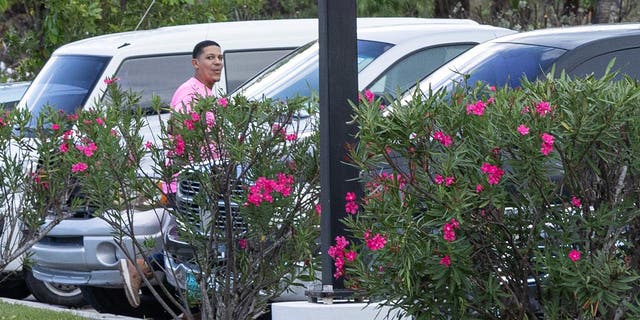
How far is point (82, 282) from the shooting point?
30.2 feet

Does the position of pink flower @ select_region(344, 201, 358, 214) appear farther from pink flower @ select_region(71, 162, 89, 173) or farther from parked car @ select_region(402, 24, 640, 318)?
parked car @ select_region(402, 24, 640, 318)

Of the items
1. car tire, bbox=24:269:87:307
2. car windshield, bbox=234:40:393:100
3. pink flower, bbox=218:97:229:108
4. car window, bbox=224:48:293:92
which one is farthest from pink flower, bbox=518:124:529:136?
car window, bbox=224:48:293:92

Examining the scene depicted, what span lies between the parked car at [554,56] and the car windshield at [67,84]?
158 inches

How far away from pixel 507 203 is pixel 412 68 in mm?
4868

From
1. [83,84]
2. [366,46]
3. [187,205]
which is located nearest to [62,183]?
[187,205]

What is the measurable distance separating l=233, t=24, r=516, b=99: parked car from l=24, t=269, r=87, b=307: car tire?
2325 mm

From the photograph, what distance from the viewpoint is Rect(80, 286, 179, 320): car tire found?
9.84 meters

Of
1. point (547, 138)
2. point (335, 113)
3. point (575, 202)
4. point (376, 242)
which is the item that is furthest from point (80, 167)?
point (547, 138)

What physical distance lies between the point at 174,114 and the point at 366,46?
3403 millimetres

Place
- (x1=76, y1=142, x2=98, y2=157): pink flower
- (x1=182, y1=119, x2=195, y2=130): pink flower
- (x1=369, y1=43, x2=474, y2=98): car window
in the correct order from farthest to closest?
1. (x1=369, y1=43, x2=474, y2=98): car window
2. (x1=76, y1=142, x2=98, y2=157): pink flower
3. (x1=182, y1=119, x2=195, y2=130): pink flower

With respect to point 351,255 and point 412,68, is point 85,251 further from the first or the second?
point 351,255

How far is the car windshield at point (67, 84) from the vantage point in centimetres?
1086

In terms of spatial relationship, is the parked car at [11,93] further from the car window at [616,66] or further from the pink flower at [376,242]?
Answer: the pink flower at [376,242]

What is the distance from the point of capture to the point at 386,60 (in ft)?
29.8
